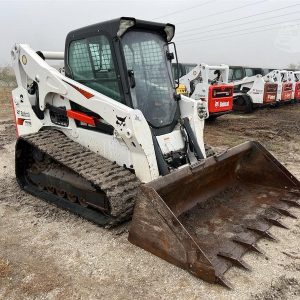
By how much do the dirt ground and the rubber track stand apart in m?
0.40

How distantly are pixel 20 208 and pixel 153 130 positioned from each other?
2.07 meters

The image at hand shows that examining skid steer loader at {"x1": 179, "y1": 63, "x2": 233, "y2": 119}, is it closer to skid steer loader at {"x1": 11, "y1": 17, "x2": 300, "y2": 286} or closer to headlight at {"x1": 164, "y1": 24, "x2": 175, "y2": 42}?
headlight at {"x1": 164, "y1": 24, "x2": 175, "y2": 42}

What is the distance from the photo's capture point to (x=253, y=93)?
14648mm

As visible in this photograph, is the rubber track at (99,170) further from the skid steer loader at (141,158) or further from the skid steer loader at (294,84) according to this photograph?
the skid steer loader at (294,84)

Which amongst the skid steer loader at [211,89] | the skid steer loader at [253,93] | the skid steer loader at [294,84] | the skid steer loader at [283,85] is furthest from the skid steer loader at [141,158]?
the skid steer loader at [294,84]

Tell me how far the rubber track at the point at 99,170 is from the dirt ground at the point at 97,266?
0.40 meters

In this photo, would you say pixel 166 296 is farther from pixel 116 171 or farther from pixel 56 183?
pixel 56 183

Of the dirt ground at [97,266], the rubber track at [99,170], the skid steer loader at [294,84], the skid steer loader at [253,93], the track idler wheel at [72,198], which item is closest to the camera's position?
the dirt ground at [97,266]

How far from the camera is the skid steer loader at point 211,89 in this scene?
11133 millimetres

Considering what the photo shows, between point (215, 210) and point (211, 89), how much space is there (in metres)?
7.27

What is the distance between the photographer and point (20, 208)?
4.90 meters

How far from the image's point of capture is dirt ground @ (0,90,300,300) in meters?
3.07

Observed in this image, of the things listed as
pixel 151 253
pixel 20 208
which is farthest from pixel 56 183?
pixel 151 253

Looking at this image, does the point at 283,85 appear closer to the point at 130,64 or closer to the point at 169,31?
the point at 169,31
